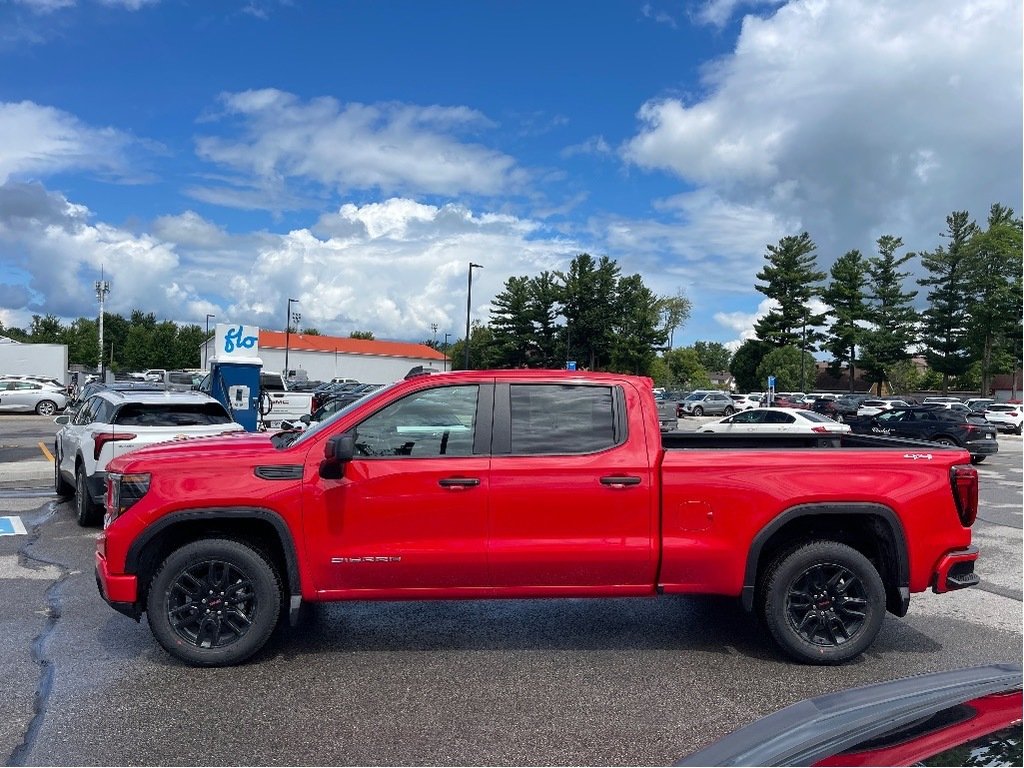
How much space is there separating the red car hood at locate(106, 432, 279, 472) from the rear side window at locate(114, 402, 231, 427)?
4.74 meters

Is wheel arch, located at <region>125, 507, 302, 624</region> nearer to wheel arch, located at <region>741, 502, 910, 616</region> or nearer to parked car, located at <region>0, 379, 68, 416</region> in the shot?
wheel arch, located at <region>741, 502, 910, 616</region>

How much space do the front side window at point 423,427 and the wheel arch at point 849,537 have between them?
190 centimetres

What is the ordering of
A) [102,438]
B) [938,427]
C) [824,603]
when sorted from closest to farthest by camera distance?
[824,603] → [102,438] → [938,427]

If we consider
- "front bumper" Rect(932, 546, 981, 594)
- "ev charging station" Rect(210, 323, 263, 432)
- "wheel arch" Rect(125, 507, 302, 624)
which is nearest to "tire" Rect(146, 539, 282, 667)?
"wheel arch" Rect(125, 507, 302, 624)

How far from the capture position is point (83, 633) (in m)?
5.53

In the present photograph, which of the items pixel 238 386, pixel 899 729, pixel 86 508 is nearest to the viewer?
pixel 899 729

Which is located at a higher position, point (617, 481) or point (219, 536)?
point (617, 481)

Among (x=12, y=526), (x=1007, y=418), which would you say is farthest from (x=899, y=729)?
(x=1007, y=418)

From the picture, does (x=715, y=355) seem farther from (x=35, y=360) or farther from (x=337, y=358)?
(x=35, y=360)

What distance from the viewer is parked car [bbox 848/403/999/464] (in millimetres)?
A: 21188

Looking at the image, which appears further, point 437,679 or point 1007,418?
point 1007,418

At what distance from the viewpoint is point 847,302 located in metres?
81.1

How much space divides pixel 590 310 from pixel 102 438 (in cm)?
6848

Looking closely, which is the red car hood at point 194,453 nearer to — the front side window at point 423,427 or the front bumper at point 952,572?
the front side window at point 423,427
